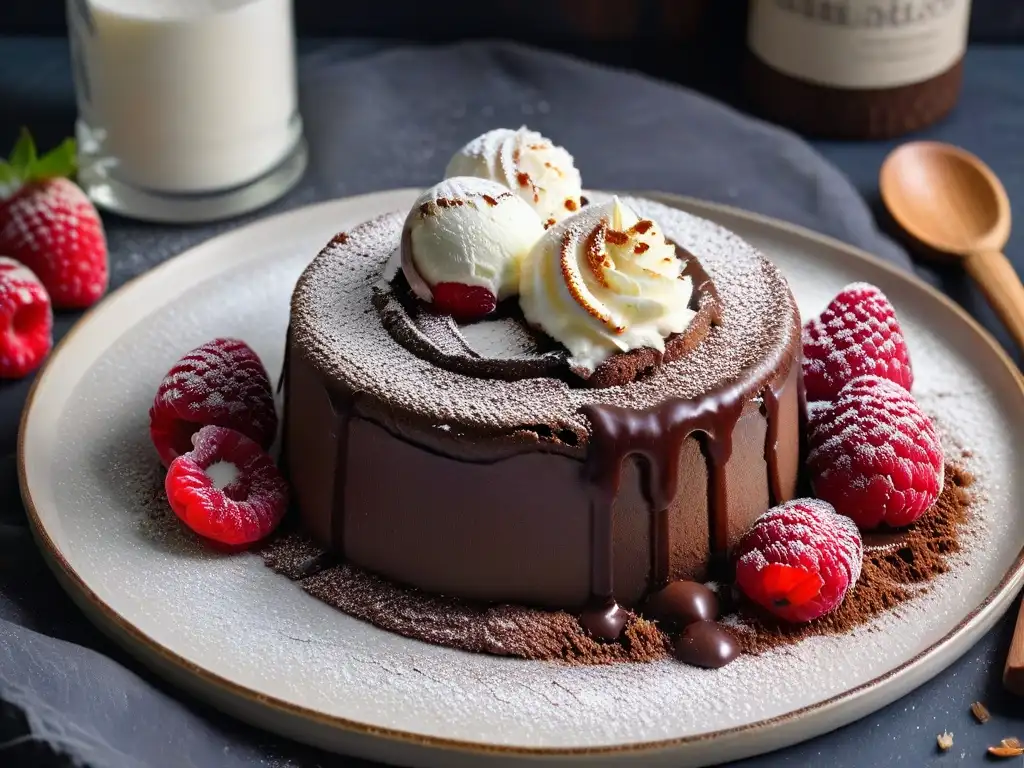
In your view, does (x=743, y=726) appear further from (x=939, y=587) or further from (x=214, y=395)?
(x=214, y=395)

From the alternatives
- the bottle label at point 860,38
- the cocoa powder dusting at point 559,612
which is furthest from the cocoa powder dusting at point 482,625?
the bottle label at point 860,38

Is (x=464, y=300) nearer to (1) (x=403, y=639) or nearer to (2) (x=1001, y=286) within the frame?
(1) (x=403, y=639)

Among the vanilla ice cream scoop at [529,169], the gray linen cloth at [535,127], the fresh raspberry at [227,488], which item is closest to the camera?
the fresh raspberry at [227,488]

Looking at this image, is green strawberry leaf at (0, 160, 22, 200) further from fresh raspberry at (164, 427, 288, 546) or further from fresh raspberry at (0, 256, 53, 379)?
fresh raspberry at (164, 427, 288, 546)

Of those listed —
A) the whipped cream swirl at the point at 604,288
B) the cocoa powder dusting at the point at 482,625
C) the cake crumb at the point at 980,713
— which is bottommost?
the cake crumb at the point at 980,713

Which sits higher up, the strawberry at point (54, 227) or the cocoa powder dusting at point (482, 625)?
the strawberry at point (54, 227)

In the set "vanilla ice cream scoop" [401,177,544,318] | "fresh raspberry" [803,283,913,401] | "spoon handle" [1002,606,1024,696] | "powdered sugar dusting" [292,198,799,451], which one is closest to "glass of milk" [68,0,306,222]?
"powdered sugar dusting" [292,198,799,451]

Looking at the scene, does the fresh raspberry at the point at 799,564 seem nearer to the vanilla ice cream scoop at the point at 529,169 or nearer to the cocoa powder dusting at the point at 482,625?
the cocoa powder dusting at the point at 482,625
